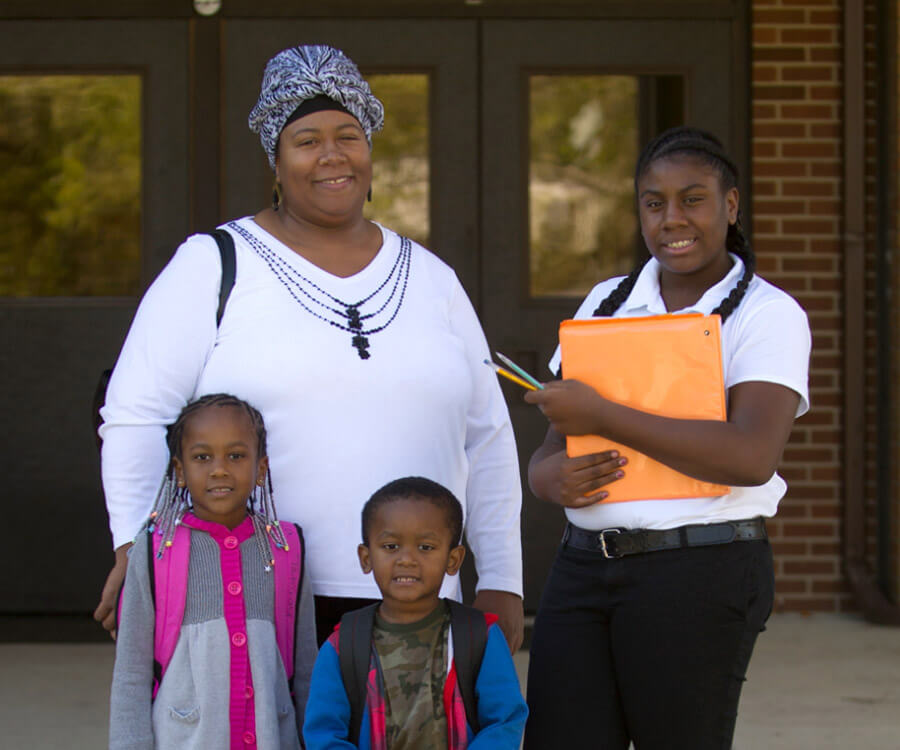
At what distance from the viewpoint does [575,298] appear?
5.41m

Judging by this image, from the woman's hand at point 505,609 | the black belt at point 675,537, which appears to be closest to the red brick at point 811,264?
the woman's hand at point 505,609

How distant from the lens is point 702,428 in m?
2.28

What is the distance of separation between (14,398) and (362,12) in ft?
7.16

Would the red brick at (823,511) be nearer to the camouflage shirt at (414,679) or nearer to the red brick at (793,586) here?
the red brick at (793,586)

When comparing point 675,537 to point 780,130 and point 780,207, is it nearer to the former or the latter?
point 780,207

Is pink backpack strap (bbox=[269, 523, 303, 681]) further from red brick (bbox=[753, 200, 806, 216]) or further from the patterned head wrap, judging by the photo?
red brick (bbox=[753, 200, 806, 216])

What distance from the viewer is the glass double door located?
5230 millimetres

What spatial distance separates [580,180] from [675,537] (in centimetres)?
329

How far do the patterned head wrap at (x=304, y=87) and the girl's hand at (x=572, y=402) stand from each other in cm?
81

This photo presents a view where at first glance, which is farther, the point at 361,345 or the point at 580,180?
the point at 580,180

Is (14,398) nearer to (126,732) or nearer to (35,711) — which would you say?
(35,711)

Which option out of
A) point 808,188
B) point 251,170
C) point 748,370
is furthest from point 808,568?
point 748,370

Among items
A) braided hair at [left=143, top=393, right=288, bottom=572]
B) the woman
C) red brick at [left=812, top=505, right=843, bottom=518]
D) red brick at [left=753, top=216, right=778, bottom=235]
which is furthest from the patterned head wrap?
red brick at [left=812, top=505, right=843, bottom=518]

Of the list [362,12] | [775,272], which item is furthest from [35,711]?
[775,272]
